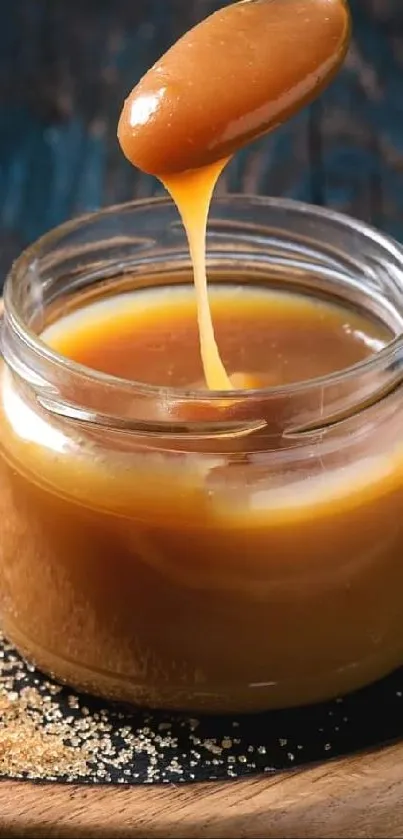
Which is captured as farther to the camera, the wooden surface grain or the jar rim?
the wooden surface grain

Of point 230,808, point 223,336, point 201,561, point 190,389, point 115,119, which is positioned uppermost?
point 115,119

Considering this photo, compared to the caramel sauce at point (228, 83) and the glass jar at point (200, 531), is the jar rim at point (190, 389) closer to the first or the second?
the glass jar at point (200, 531)

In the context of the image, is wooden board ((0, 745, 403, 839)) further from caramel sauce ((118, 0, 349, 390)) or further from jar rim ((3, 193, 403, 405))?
caramel sauce ((118, 0, 349, 390))

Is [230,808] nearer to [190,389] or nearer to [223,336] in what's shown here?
[190,389]

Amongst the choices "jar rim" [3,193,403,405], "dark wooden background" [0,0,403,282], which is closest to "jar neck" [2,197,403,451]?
"jar rim" [3,193,403,405]

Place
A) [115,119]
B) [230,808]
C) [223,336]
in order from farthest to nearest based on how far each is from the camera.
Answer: [115,119]
[223,336]
[230,808]

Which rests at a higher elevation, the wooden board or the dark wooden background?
the dark wooden background

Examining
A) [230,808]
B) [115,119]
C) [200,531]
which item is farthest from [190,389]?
[115,119]

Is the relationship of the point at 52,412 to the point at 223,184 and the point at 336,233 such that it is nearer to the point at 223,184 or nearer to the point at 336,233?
the point at 336,233
